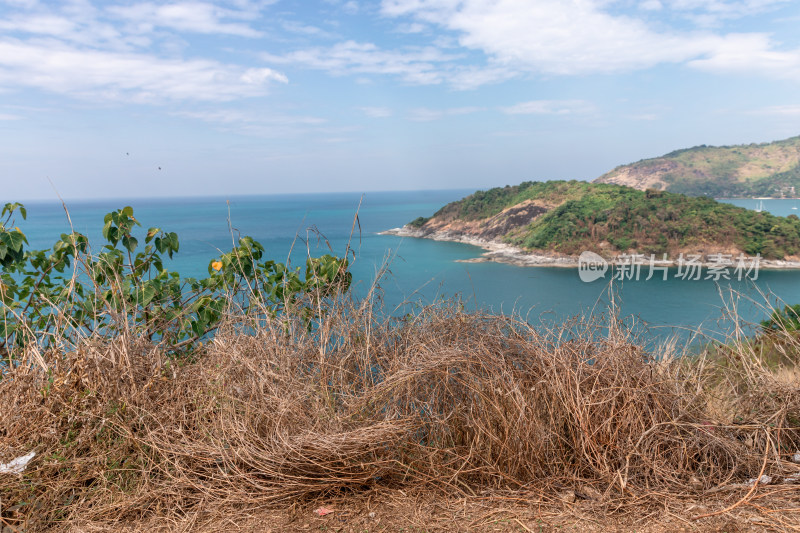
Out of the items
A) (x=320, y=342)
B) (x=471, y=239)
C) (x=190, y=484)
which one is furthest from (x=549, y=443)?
(x=471, y=239)

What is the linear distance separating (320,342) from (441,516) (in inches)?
38.7

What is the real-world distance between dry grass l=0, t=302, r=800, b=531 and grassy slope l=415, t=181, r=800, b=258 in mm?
47901

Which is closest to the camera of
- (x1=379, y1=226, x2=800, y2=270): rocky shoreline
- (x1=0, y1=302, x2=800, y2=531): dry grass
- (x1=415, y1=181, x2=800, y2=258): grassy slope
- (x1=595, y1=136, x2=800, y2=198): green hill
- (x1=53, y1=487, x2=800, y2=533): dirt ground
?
(x1=53, y1=487, x2=800, y2=533): dirt ground

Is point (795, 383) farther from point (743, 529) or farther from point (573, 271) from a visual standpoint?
point (573, 271)

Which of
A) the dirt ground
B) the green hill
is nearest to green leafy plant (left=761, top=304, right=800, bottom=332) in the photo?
the dirt ground

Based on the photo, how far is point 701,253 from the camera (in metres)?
45.6

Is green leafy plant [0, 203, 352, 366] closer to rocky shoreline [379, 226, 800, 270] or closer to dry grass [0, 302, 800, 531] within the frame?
dry grass [0, 302, 800, 531]

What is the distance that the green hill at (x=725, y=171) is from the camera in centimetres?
9369

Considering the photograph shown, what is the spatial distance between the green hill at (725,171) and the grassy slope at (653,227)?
48510 mm

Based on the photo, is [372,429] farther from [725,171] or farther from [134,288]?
[725,171]

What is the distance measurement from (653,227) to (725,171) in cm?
7066

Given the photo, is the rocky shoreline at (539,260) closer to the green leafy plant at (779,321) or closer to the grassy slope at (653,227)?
the grassy slope at (653,227)

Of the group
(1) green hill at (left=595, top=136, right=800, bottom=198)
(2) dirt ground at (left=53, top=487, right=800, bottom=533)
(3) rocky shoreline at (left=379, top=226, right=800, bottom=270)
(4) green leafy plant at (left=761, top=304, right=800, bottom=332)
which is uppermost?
(1) green hill at (left=595, top=136, right=800, bottom=198)

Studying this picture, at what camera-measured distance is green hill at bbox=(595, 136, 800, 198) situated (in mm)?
93688
